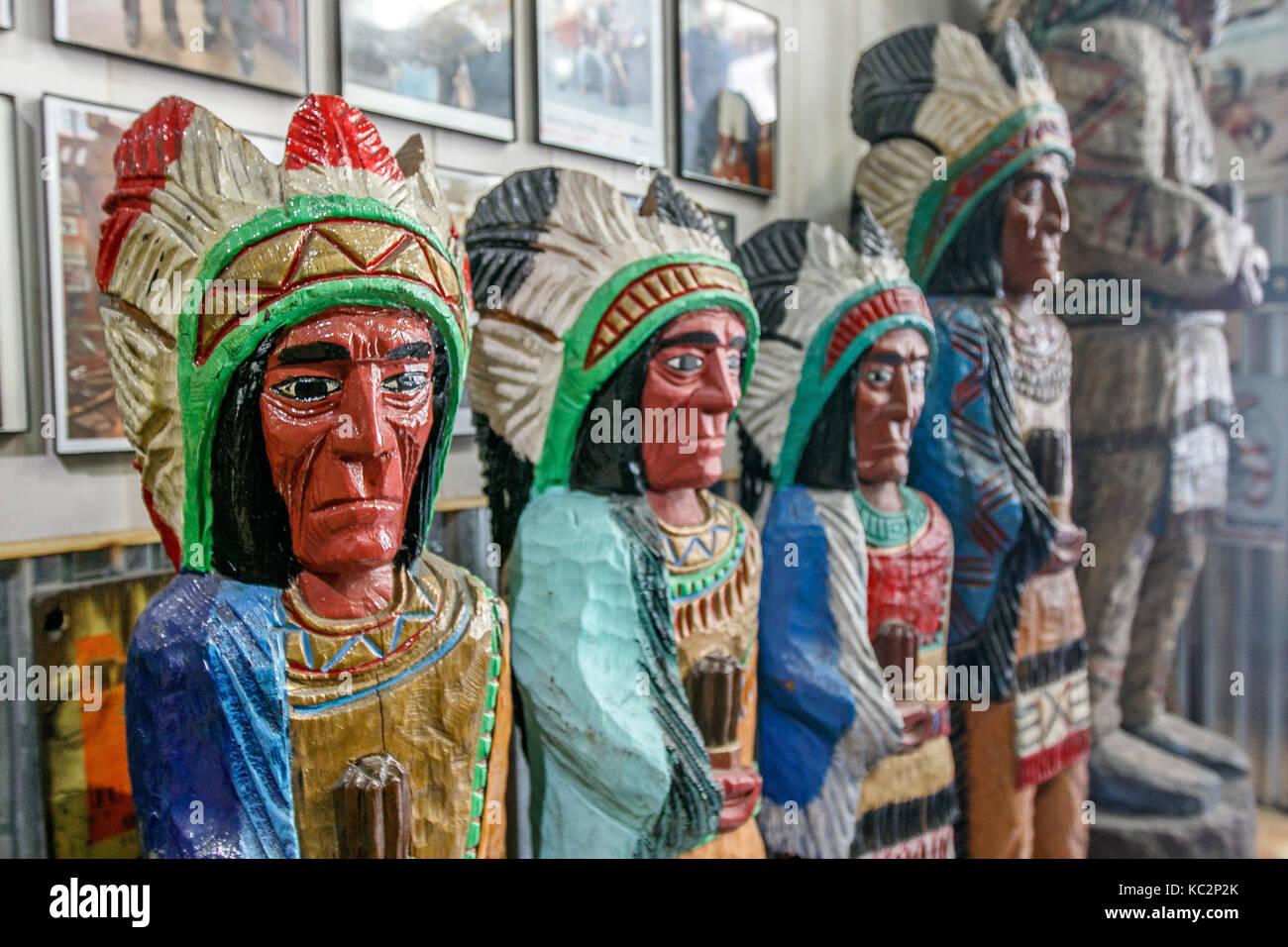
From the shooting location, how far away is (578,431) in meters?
1.66

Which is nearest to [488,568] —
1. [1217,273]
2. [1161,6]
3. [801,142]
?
[801,142]

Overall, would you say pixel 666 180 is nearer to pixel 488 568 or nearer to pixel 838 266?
pixel 838 266

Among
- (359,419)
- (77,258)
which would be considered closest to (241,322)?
(359,419)

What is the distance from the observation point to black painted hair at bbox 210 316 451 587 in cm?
125

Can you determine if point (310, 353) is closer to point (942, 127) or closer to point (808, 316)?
point (808, 316)

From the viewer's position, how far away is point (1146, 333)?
3.02 meters

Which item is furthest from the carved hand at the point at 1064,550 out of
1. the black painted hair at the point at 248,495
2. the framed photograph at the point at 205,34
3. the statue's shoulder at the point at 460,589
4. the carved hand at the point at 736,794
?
the framed photograph at the point at 205,34

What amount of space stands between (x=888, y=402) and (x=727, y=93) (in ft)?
3.41

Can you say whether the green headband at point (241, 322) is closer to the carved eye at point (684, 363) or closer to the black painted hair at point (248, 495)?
the black painted hair at point (248, 495)

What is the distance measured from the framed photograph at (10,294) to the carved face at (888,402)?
151 cm

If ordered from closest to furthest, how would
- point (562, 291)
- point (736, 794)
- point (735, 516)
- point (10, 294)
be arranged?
point (10, 294)
point (562, 291)
point (736, 794)
point (735, 516)

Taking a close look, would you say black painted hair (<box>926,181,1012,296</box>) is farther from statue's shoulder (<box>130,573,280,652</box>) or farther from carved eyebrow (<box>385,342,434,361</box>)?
statue's shoulder (<box>130,573,280,652</box>)

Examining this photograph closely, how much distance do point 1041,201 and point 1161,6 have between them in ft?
3.57

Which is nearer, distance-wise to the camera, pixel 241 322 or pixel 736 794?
pixel 241 322
